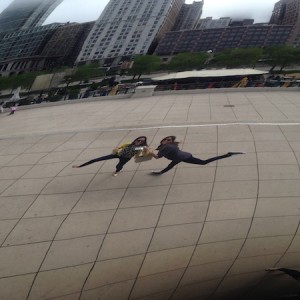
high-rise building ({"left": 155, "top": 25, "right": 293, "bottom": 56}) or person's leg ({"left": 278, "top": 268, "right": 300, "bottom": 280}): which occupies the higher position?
high-rise building ({"left": 155, "top": 25, "right": 293, "bottom": 56})

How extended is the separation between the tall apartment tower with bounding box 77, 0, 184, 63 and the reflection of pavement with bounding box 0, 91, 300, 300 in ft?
357

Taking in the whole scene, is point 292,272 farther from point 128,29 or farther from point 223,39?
→ point 128,29

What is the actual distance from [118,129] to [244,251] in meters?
9.54

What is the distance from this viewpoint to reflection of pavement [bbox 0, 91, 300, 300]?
22.2ft

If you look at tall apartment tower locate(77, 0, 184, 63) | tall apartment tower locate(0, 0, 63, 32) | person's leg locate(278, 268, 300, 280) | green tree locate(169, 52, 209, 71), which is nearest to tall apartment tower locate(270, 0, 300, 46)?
tall apartment tower locate(77, 0, 184, 63)

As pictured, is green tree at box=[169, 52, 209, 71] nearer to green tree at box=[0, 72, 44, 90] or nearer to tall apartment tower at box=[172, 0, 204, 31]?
green tree at box=[0, 72, 44, 90]

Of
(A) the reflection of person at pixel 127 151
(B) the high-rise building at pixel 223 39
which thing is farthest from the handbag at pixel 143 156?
(B) the high-rise building at pixel 223 39

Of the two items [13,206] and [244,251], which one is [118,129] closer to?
[13,206]

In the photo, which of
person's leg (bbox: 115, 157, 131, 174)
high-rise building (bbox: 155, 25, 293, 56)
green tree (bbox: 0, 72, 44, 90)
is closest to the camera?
person's leg (bbox: 115, 157, 131, 174)

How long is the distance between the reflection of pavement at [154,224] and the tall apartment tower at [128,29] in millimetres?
108883

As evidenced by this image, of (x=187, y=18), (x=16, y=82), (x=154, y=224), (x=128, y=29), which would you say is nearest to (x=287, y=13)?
(x=187, y=18)

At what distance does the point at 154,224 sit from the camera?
777cm

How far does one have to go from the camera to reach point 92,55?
387ft

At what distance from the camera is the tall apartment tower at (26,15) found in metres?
148
